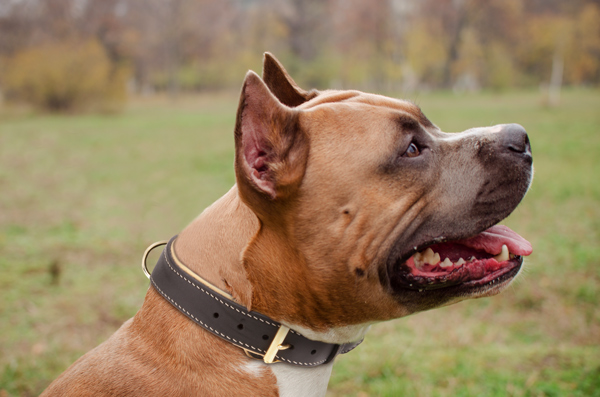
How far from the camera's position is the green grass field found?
12.9 ft

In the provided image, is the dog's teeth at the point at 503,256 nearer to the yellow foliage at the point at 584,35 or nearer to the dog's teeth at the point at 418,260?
the dog's teeth at the point at 418,260

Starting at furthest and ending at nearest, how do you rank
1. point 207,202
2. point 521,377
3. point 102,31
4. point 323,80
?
1. point 323,80
2. point 102,31
3. point 207,202
4. point 521,377

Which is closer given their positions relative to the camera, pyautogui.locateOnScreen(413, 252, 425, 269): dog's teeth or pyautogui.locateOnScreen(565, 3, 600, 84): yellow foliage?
pyautogui.locateOnScreen(413, 252, 425, 269): dog's teeth

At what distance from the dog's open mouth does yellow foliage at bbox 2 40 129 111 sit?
94.6 feet

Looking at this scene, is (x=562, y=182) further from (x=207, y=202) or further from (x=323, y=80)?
(x=323, y=80)

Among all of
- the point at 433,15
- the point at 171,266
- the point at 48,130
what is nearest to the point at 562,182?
the point at 171,266

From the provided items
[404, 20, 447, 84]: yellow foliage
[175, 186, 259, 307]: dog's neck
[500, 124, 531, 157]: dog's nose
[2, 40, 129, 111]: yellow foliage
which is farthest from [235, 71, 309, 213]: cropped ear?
[404, 20, 447, 84]: yellow foliage

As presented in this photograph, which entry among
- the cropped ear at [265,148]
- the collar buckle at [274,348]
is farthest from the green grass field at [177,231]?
the collar buckle at [274,348]

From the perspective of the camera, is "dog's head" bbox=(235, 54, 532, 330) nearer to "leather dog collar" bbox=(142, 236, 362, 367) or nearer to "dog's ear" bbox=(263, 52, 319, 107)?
"leather dog collar" bbox=(142, 236, 362, 367)

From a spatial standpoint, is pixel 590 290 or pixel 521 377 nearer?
pixel 521 377

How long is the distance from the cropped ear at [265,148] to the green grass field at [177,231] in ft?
5.49

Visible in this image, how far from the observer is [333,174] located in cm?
210

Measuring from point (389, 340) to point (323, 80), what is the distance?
57.3 metres

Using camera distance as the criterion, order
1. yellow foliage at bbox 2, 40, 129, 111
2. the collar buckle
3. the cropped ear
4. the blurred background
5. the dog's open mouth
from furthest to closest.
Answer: yellow foliage at bbox 2, 40, 129, 111
the blurred background
the dog's open mouth
the collar buckle
the cropped ear
